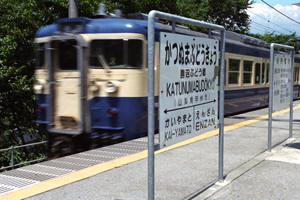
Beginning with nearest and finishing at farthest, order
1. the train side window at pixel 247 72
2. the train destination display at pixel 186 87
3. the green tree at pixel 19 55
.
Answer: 1. the train destination display at pixel 186 87
2. the green tree at pixel 19 55
3. the train side window at pixel 247 72

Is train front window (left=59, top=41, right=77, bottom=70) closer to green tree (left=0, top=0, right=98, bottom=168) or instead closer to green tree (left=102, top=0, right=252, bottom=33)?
→ green tree (left=0, top=0, right=98, bottom=168)

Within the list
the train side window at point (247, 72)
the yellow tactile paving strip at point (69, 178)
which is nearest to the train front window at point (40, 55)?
the yellow tactile paving strip at point (69, 178)

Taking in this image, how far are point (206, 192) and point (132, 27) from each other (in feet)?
12.6

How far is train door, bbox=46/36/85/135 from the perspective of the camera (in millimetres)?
7270

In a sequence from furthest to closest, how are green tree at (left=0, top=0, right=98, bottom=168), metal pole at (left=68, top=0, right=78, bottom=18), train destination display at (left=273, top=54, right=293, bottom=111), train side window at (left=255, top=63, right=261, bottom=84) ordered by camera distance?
train side window at (left=255, top=63, right=261, bottom=84), green tree at (left=0, top=0, right=98, bottom=168), metal pole at (left=68, top=0, right=78, bottom=18), train destination display at (left=273, top=54, right=293, bottom=111)

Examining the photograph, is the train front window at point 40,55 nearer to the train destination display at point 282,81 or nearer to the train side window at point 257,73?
the train destination display at point 282,81

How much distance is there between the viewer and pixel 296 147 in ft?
24.8

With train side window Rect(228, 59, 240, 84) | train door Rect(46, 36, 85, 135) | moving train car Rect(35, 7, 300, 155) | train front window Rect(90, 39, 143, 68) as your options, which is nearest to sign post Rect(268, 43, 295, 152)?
moving train car Rect(35, 7, 300, 155)

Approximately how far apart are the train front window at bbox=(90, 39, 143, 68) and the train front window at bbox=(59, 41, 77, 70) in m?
0.44

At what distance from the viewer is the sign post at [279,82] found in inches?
288

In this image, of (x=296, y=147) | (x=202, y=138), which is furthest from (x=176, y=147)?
(x=296, y=147)

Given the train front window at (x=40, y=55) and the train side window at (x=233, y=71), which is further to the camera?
the train side window at (x=233, y=71)

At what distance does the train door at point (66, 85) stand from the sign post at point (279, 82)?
150 inches

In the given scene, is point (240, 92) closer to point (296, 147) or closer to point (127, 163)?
point (296, 147)
